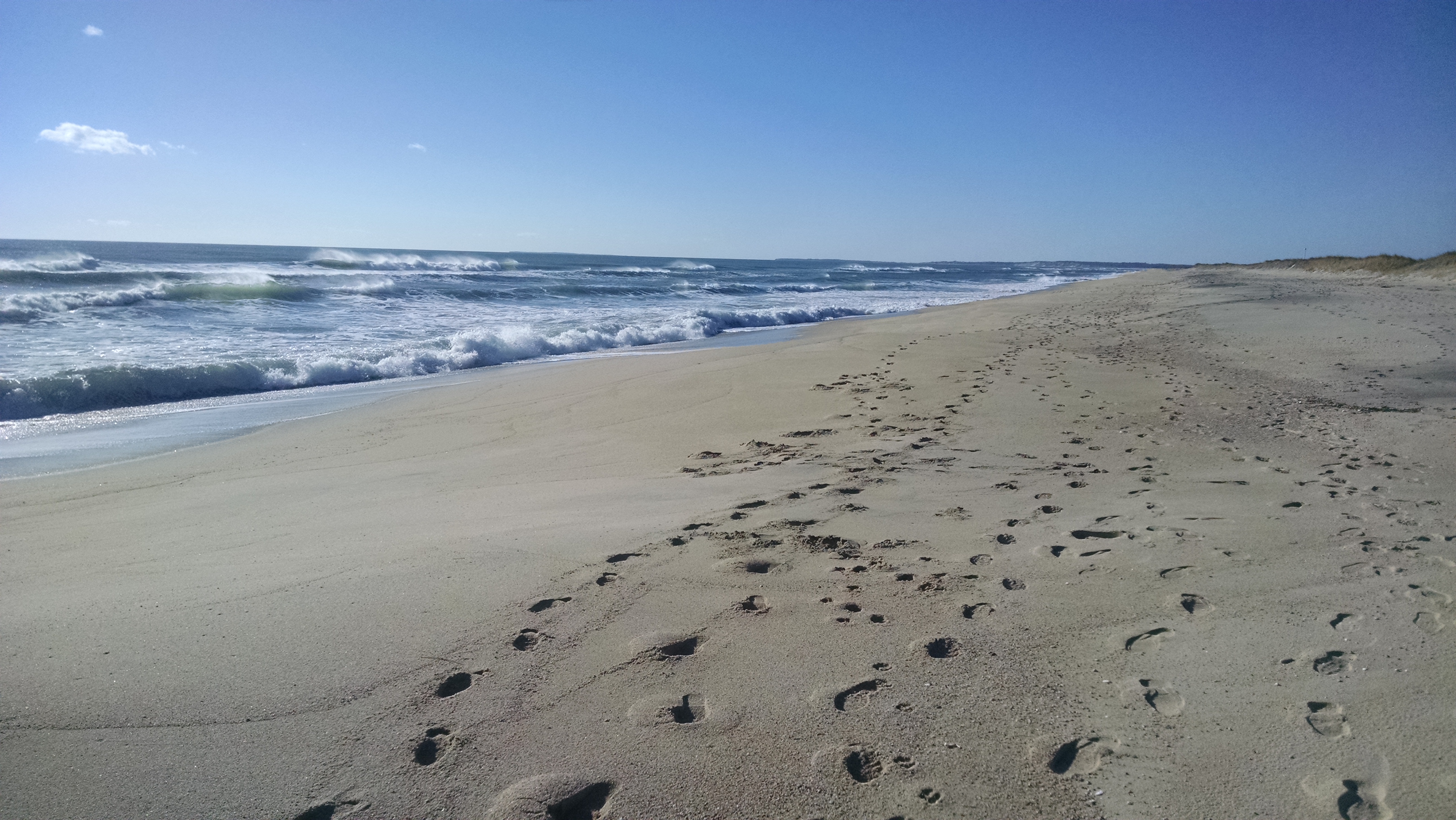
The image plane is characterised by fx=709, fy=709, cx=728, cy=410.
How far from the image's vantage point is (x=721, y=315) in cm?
1766

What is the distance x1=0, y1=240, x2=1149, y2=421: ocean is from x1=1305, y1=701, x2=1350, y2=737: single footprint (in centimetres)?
999

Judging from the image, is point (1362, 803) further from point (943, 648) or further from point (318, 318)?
point (318, 318)

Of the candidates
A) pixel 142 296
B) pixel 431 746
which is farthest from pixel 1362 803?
pixel 142 296

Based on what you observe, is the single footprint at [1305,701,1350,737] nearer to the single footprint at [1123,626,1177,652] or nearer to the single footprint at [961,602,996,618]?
the single footprint at [1123,626,1177,652]

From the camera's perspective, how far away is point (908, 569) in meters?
3.01

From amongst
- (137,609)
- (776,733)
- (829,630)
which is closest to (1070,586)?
(829,630)

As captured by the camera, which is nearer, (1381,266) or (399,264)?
(1381,266)

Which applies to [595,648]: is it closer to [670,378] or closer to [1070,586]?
[1070,586]

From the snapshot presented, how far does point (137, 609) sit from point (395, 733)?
5.30ft

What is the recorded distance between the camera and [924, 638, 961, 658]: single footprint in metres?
2.34

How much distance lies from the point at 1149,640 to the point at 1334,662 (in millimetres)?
496

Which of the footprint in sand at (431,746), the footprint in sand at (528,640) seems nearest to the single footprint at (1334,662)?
the footprint in sand at (528,640)

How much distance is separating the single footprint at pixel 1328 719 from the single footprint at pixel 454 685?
243cm

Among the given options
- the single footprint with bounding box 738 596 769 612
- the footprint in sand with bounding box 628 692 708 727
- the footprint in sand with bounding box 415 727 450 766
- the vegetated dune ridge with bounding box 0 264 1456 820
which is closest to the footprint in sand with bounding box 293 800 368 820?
the vegetated dune ridge with bounding box 0 264 1456 820
